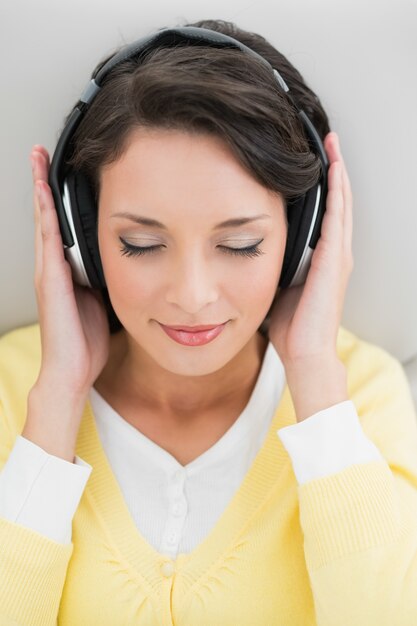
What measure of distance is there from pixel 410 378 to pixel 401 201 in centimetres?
42

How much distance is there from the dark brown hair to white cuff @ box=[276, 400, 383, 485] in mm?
356

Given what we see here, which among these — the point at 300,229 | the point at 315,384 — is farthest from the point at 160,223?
the point at 315,384

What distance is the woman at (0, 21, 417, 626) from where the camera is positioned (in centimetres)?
121

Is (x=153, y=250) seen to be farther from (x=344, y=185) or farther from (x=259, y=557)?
(x=259, y=557)

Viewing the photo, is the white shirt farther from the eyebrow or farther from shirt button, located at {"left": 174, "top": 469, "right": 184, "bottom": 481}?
the eyebrow

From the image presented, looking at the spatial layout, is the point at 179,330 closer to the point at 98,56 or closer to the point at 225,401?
the point at 225,401

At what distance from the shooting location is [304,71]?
5.14 feet

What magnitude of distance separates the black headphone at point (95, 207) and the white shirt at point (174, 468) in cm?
25

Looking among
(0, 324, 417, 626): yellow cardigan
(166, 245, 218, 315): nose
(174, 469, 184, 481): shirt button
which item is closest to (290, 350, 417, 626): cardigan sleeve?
(0, 324, 417, 626): yellow cardigan

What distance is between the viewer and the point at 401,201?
5.34ft

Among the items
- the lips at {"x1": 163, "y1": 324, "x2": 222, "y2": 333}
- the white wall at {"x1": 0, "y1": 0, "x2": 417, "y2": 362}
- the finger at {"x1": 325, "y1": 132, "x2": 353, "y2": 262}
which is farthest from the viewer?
the white wall at {"x1": 0, "y1": 0, "x2": 417, "y2": 362}

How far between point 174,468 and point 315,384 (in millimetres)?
288

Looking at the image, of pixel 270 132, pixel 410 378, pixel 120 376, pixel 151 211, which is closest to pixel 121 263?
pixel 151 211

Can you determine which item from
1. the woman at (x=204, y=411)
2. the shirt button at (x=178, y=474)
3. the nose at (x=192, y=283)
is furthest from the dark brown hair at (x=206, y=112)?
the shirt button at (x=178, y=474)
